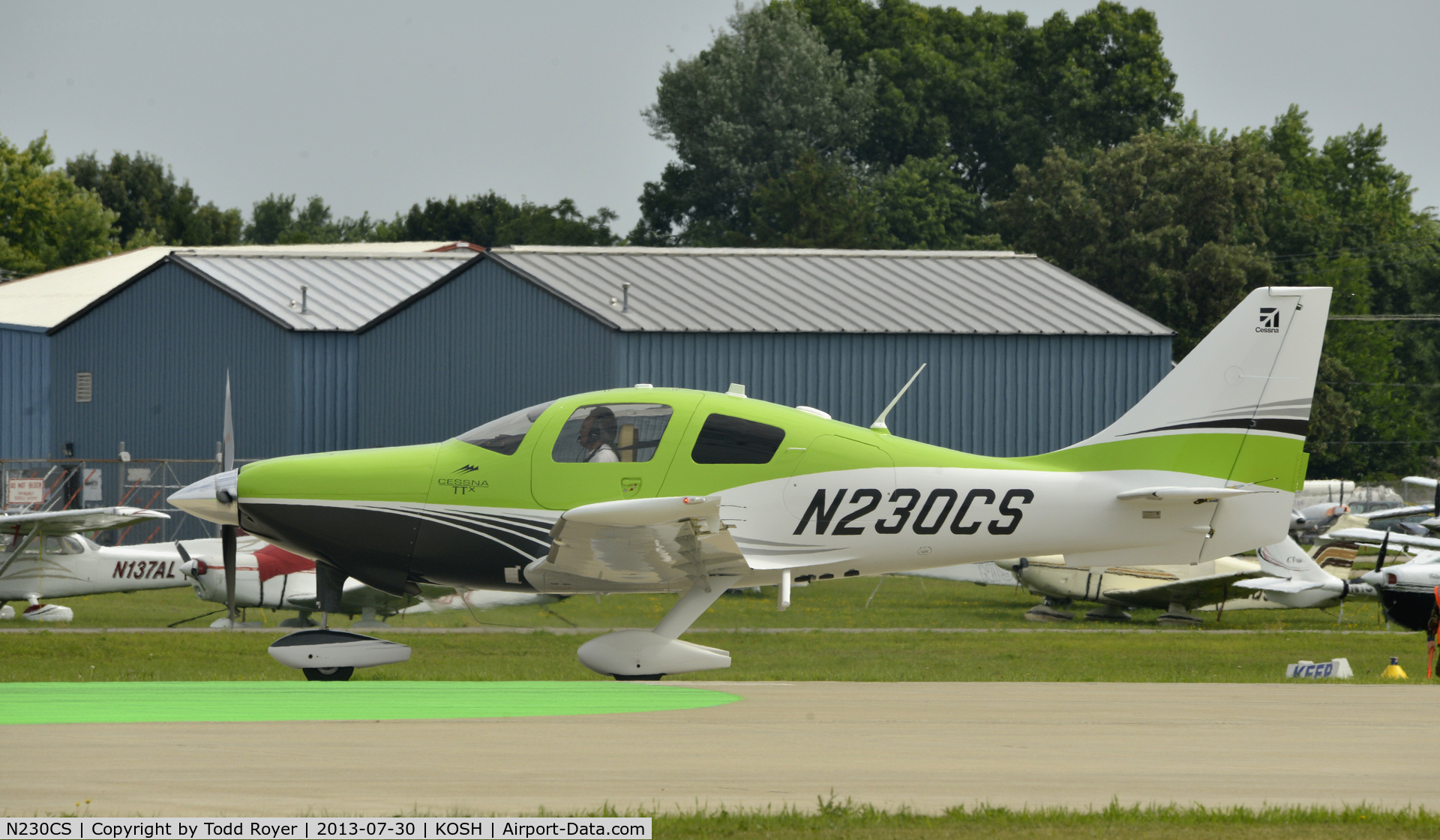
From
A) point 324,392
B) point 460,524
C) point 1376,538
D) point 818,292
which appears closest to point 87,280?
point 324,392

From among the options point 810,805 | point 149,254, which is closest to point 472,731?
point 810,805

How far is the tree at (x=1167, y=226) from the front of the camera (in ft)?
183

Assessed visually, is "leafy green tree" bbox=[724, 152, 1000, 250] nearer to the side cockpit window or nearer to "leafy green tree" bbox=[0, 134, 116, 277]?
"leafy green tree" bbox=[0, 134, 116, 277]

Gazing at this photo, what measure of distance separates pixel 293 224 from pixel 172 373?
78.6m

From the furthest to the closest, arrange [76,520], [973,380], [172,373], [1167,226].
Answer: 1. [1167,226]
2. [172,373]
3. [973,380]
4. [76,520]

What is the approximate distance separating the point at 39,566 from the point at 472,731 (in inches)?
711

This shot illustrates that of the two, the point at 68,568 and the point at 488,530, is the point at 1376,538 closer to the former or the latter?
the point at 488,530

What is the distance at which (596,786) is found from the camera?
652 centimetres

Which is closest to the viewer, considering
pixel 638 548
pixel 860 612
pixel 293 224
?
pixel 638 548

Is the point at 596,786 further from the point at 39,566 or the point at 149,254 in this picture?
the point at 149,254

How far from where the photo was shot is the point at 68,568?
23.5m

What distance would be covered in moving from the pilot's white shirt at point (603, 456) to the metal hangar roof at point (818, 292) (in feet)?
61.9

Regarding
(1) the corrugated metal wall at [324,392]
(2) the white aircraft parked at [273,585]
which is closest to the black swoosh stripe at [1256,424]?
(2) the white aircraft parked at [273,585]

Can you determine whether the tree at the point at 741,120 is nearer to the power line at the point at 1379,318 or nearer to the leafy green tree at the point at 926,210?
the leafy green tree at the point at 926,210
